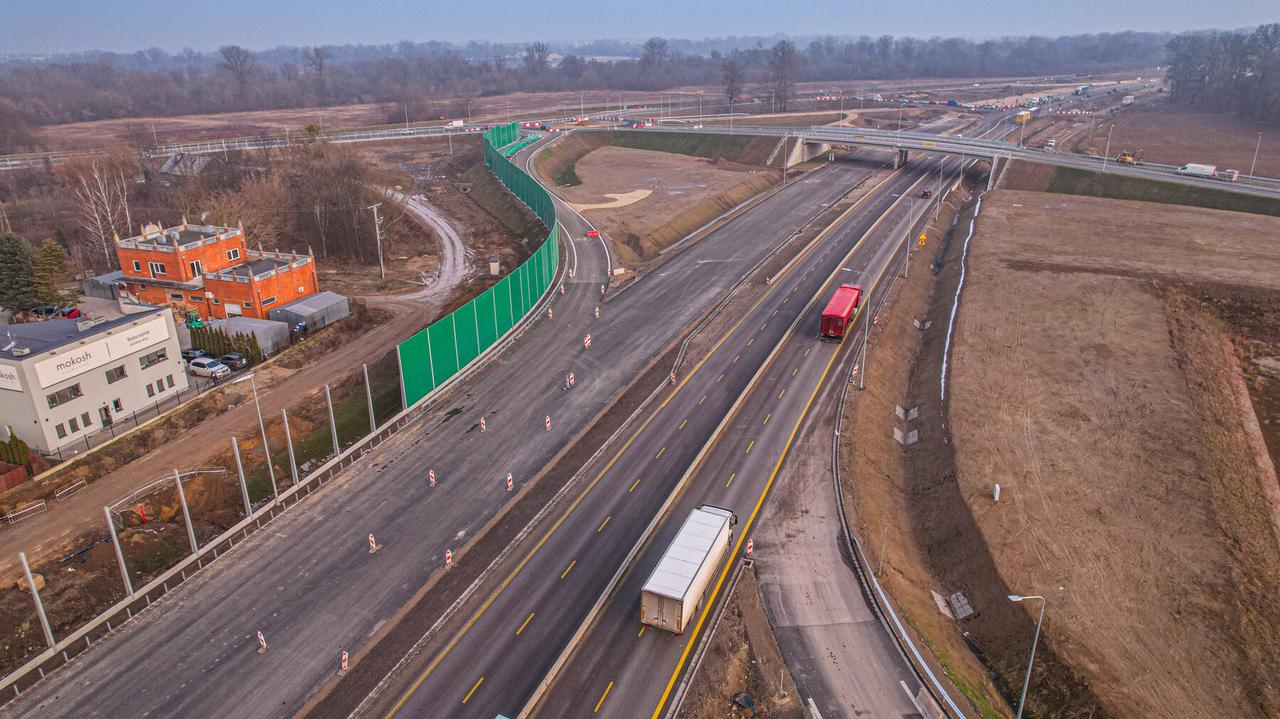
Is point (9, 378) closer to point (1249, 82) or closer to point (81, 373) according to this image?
point (81, 373)

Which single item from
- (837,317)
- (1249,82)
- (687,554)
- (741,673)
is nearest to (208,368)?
(687,554)

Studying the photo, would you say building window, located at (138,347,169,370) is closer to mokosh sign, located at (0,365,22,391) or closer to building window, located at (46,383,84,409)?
building window, located at (46,383,84,409)

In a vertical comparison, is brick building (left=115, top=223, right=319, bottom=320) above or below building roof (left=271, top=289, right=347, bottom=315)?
above

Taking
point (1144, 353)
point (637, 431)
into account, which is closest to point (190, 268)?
point (637, 431)

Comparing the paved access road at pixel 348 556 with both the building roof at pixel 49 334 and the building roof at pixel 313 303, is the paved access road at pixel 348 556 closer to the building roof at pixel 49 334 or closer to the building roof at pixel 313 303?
the building roof at pixel 313 303

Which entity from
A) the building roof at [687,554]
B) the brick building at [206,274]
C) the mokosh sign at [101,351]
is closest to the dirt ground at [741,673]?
the building roof at [687,554]

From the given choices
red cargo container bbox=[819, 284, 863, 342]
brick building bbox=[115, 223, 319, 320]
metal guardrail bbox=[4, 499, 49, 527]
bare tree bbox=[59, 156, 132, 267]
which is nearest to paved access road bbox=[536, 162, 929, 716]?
red cargo container bbox=[819, 284, 863, 342]

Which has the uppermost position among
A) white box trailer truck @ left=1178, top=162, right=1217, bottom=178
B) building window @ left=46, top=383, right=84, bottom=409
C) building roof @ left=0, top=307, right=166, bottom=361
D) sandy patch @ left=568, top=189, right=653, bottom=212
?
white box trailer truck @ left=1178, top=162, right=1217, bottom=178
